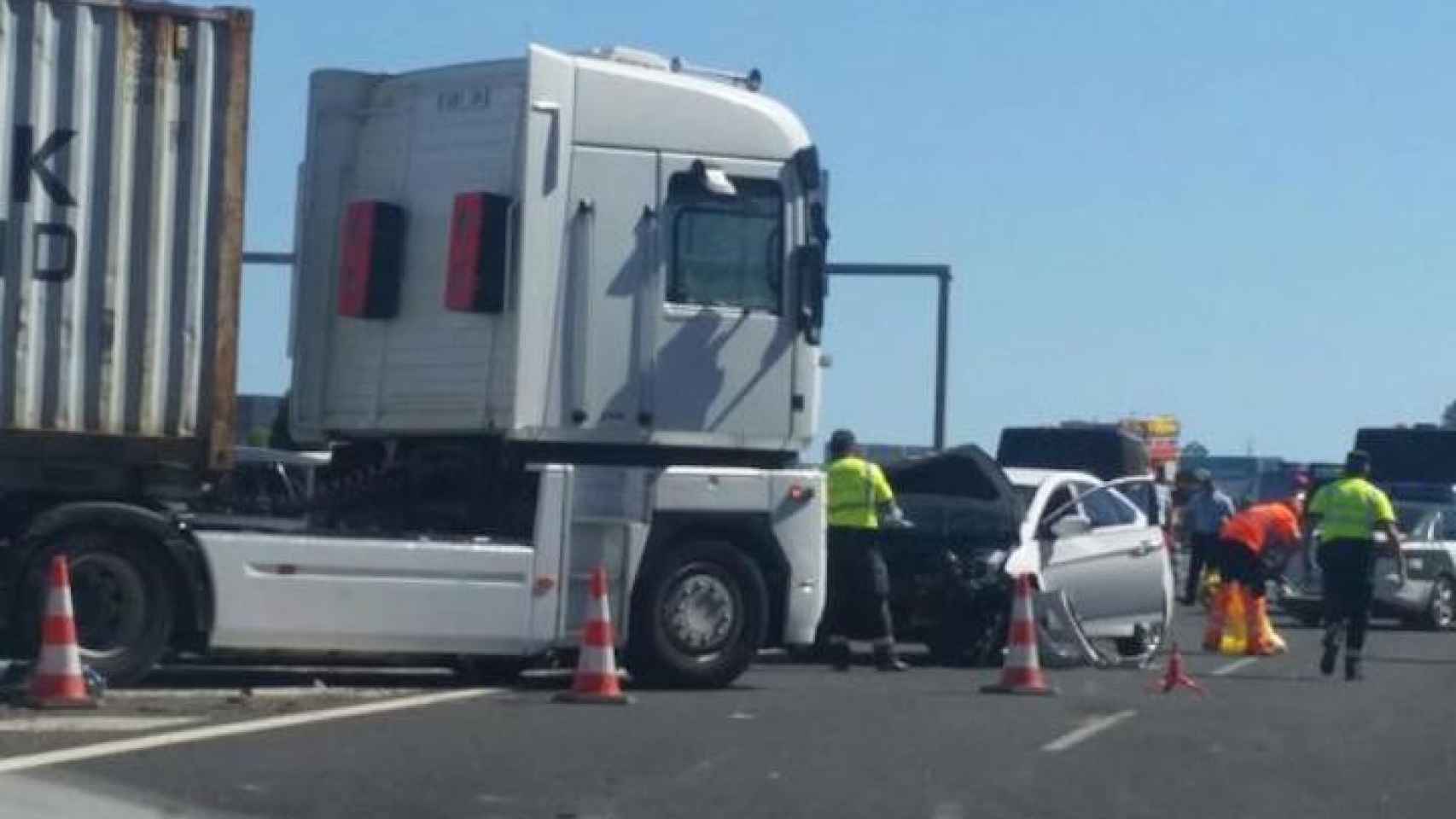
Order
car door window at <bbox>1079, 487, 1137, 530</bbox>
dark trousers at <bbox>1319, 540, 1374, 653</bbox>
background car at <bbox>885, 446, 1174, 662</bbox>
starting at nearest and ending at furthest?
dark trousers at <bbox>1319, 540, 1374, 653</bbox> → background car at <bbox>885, 446, 1174, 662</bbox> → car door window at <bbox>1079, 487, 1137, 530</bbox>

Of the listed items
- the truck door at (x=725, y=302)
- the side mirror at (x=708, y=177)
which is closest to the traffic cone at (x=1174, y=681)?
the truck door at (x=725, y=302)

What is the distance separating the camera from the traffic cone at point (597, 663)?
1733 centimetres

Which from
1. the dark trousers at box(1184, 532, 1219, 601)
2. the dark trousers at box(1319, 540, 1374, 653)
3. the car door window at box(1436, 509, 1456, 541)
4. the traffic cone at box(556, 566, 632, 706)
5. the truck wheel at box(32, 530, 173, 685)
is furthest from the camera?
the car door window at box(1436, 509, 1456, 541)

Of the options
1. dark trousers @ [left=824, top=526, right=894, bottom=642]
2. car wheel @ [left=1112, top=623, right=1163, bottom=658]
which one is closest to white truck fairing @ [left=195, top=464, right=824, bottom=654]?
dark trousers @ [left=824, top=526, right=894, bottom=642]

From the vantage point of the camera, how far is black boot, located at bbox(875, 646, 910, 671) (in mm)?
21531

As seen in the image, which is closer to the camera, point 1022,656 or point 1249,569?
point 1022,656

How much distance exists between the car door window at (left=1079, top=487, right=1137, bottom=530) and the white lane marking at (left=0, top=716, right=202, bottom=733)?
9.95 m

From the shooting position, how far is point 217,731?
15.2m

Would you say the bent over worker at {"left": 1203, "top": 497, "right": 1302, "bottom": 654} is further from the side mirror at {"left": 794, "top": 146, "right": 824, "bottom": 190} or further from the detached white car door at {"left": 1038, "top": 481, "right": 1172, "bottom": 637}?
the side mirror at {"left": 794, "top": 146, "right": 824, "bottom": 190}

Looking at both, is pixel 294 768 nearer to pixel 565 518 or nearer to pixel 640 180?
pixel 565 518

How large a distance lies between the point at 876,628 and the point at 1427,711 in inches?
158

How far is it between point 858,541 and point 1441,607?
14726 mm

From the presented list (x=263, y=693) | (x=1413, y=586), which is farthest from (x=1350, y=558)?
(x=1413, y=586)

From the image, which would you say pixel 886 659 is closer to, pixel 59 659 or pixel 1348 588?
pixel 1348 588
